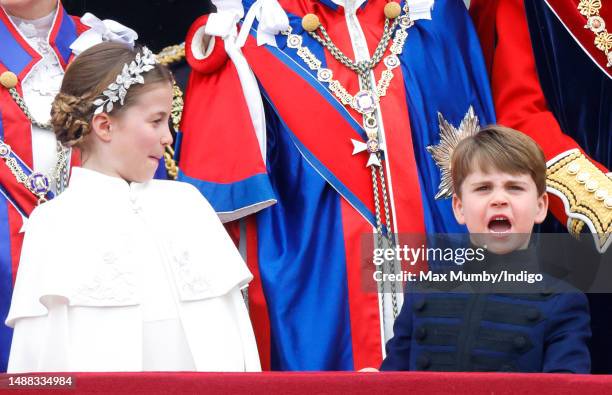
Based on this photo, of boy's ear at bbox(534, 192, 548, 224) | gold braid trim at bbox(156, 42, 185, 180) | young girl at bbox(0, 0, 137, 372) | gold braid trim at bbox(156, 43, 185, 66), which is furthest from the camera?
gold braid trim at bbox(156, 43, 185, 66)

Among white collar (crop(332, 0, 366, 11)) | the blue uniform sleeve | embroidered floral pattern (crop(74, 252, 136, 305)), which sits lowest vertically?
the blue uniform sleeve

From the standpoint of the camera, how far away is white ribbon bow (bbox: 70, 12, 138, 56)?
357 centimetres

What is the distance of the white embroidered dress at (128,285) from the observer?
2691 mm

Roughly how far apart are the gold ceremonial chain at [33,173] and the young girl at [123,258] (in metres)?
Answer: 0.52

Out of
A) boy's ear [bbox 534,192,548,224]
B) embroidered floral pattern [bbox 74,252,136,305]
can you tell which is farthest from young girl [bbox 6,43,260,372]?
boy's ear [bbox 534,192,548,224]

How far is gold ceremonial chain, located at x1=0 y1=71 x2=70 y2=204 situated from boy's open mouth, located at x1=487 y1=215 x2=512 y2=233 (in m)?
1.20

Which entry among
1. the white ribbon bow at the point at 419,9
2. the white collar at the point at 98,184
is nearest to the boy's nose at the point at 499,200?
the white collar at the point at 98,184

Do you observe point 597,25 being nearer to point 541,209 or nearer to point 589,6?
point 589,6

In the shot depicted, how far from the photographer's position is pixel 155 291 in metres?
2.80

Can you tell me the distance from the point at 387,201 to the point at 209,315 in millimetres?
741

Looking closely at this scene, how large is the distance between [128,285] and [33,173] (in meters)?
0.80

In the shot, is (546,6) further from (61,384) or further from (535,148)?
(61,384)

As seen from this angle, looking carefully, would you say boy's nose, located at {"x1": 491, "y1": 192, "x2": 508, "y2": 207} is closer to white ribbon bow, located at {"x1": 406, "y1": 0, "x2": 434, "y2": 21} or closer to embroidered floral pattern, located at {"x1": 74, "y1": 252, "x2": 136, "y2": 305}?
embroidered floral pattern, located at {"x1": 74, "y1": 252, "x2": 136, "y2": 305}

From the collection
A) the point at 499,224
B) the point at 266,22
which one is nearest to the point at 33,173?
the point at 266,22
